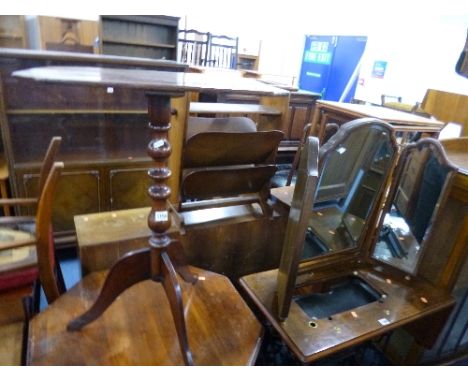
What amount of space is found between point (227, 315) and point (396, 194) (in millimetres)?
761

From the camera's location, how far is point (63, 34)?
13.7ft

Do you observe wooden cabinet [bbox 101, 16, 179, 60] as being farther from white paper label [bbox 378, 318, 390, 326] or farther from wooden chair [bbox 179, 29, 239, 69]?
→ white paper label [bbox 378, 318, 390, 326]

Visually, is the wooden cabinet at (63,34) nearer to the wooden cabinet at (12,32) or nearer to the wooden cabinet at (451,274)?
the wooden cabinet at (12,32)

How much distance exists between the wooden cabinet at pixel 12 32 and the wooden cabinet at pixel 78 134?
2.38m

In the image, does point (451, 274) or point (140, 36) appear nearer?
point (451, 274)

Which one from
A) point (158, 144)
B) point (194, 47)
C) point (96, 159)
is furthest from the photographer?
point (194, 47)

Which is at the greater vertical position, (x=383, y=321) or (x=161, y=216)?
(x=161, y=216)

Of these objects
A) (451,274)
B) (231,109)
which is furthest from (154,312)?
(451,274)

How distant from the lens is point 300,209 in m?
0.93

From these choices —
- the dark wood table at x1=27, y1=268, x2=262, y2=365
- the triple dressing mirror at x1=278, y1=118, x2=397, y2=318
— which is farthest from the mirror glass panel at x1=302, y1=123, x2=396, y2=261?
the dark wood table at x1=27, y1=268, x2=262, y2=365

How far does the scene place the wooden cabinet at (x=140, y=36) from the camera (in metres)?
3.75

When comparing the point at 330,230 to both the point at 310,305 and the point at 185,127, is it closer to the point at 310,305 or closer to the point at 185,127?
the point at 310,305

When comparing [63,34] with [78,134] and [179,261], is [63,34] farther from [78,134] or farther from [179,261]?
[179,261]

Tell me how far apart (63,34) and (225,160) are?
12.6 feet
